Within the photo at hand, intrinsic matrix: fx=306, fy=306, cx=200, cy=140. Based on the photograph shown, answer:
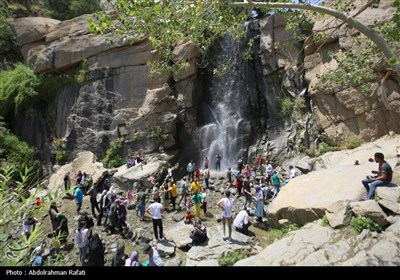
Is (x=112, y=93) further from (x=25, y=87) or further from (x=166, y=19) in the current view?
(x=166, y=19)

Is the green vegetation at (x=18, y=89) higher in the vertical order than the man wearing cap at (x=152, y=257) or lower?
higher

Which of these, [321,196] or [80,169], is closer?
[321,196]

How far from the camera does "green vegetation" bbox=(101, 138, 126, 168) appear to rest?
2208cm

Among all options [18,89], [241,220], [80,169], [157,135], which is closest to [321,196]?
[241,220]

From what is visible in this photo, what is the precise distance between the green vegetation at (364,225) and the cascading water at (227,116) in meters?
14.6

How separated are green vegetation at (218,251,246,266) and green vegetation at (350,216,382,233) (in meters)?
3.26

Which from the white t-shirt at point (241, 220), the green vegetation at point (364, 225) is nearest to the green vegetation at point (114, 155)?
the white t-shirt at point (241, 220)

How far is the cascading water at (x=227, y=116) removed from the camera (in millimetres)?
22312

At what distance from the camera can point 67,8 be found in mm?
31328

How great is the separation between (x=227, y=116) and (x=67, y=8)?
69.4ft

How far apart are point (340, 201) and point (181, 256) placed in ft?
16.8

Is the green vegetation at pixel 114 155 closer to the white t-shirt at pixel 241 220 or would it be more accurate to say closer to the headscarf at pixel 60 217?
the headscarf at pixel 60 217
